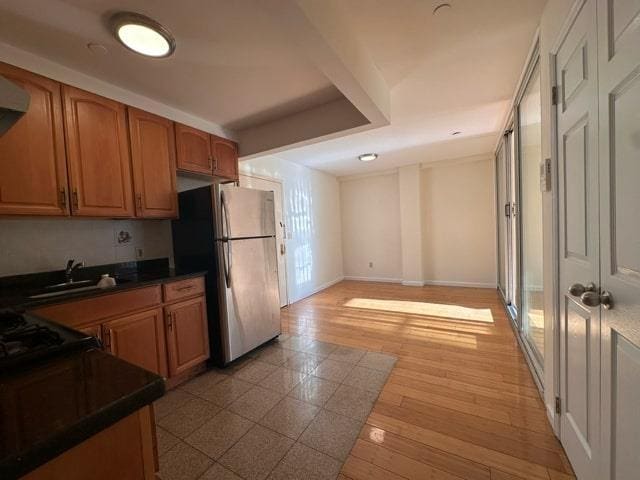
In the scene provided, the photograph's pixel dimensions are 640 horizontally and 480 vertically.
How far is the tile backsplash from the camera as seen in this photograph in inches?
70.5

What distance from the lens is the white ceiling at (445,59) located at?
4.78ft

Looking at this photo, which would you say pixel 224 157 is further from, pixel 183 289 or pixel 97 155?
pixel 183 289

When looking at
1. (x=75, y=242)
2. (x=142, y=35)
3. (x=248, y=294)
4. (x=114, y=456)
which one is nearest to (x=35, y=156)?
(x=75, y=242)

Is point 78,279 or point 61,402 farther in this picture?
point 78,279

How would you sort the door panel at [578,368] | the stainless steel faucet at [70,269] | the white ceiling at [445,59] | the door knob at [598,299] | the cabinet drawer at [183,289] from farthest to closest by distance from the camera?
1. the cabinet drawer at [183,289]
2. the stainless steel faucet at [70,269]
3. the white ceiling at [445,59]
4. the door panel at [578,368]
5. the door knob at [598,299]

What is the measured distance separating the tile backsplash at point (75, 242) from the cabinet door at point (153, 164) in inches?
15.1

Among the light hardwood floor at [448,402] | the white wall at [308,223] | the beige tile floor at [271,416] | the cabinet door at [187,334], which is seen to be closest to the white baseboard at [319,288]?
the white wall at [308,223]

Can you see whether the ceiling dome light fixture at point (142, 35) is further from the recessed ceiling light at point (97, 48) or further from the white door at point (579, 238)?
the white door at point (579, 238)

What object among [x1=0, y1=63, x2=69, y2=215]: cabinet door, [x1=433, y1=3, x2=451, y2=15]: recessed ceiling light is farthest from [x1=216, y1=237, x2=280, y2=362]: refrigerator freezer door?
[x1=433, y1=3, x2=451, y2=15]: recessed ceiling light

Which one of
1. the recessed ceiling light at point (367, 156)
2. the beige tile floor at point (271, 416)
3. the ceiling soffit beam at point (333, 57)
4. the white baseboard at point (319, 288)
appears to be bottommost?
the beige tile floor at point (271, 416)

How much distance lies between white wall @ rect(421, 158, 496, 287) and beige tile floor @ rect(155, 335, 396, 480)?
10.2ft

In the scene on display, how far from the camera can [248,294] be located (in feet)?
8.23

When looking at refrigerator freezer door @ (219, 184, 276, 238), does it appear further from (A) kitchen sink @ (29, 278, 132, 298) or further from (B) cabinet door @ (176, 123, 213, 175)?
(A) kitchen sink @ (29, 278, 132, 298)

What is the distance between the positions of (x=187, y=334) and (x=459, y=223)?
4554 millimetres
